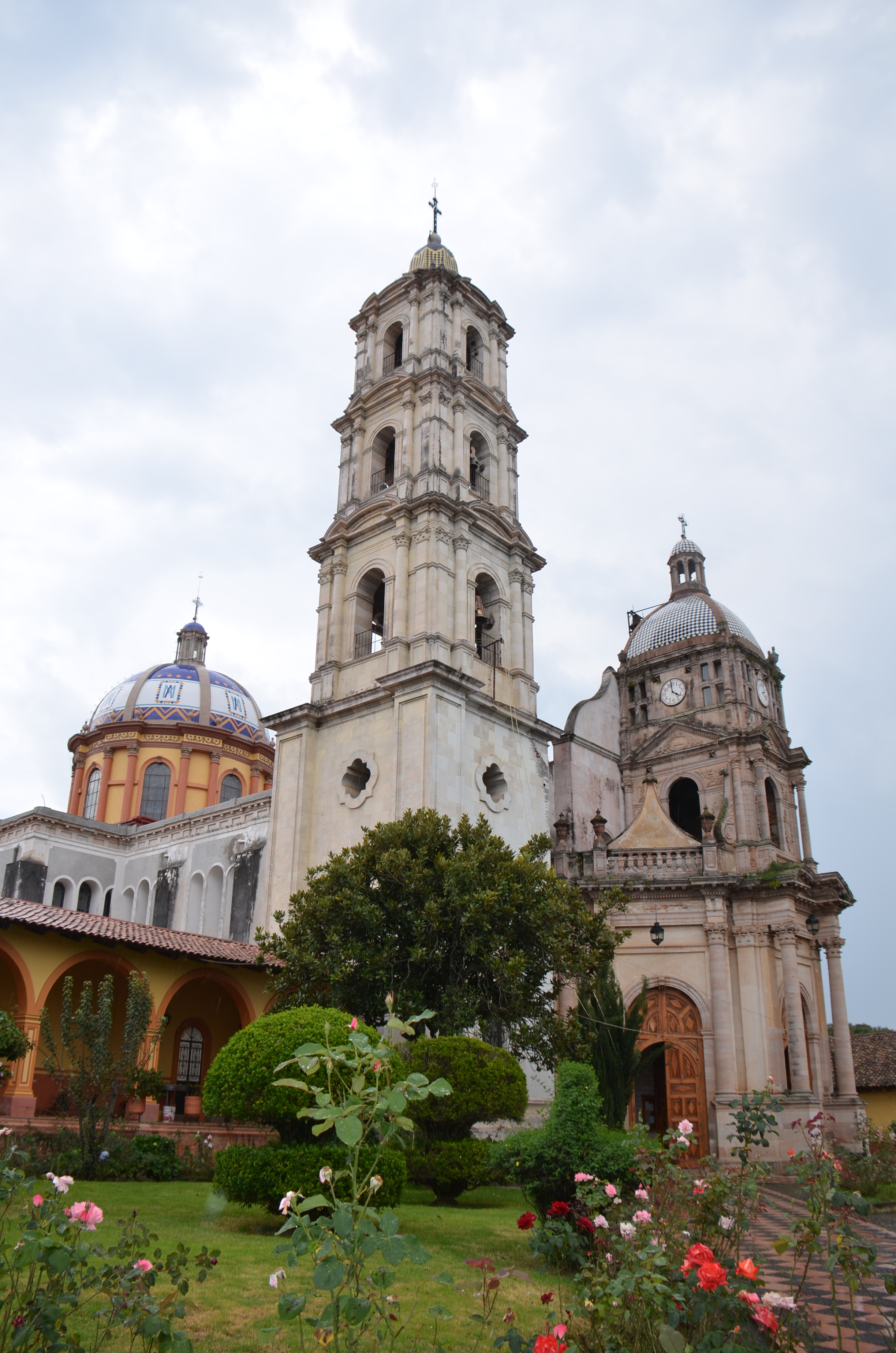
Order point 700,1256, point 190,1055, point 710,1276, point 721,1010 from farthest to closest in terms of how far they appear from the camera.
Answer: point 190,1055
point 721,1010
point 700,1256
point 710,1276

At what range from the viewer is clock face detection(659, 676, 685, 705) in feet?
113

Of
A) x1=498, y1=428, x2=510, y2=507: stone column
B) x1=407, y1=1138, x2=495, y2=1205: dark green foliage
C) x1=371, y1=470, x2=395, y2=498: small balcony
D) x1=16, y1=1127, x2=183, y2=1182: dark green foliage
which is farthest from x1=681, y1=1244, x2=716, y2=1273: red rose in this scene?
x1=498, y1=428, x2=510, y2=507: stone column

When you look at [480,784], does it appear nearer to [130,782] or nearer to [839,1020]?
[839,1020]

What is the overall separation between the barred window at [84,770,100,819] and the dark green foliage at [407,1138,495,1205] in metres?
31.9

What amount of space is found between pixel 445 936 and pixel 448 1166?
469cm

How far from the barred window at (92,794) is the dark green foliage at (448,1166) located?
31.9 metres

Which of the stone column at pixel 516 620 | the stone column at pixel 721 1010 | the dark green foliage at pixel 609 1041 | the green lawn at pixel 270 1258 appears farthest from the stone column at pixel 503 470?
the green lawn at pixel 270 1258

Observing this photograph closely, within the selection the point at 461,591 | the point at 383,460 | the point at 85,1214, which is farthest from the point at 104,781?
the point at 85,1214

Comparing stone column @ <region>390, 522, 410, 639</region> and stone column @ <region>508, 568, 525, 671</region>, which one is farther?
stone column @ <region>508, 568, 525, 671</region>

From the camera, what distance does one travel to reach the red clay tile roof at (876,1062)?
34.1 m

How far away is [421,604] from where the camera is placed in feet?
94.7

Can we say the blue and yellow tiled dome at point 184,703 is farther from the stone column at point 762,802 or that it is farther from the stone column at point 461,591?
the stone column at point 762,802

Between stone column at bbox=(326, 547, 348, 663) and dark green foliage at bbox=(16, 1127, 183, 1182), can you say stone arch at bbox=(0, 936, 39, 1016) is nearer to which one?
dark green foliage at bbox=(16, 1127, 183, 1182)

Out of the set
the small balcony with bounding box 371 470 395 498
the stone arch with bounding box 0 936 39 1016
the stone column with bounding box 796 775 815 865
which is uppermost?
the small balcony with bounding box 371 470 395 498
